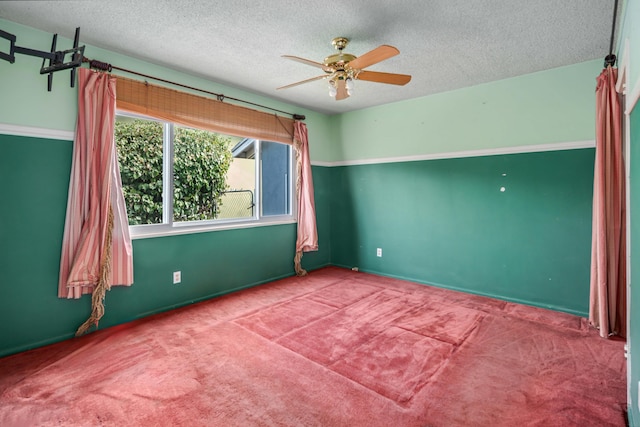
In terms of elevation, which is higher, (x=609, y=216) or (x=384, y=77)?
(x=384, y=77)

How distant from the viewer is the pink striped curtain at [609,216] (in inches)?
96.0

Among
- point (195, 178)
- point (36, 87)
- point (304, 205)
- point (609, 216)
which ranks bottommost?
point (609, 216)

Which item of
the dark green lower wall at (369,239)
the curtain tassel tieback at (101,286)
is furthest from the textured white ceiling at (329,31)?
the curtain tassel tieback at (101,286)

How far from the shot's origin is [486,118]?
3.51 meters

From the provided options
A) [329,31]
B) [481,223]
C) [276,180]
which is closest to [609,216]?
[481,223]

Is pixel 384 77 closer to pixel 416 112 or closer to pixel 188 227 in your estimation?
pixel 416 112

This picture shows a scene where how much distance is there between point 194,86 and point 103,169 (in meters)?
1.26

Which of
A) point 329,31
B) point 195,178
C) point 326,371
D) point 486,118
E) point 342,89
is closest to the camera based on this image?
point 326,371

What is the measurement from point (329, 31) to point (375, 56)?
19.0 inches

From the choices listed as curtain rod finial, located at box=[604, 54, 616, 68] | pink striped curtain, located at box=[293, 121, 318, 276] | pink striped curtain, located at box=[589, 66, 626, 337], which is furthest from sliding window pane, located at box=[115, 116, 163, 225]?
curtain rod finial, located at box=[604, 54, 616, 68]

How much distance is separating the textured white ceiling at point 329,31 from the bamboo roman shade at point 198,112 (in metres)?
0.27

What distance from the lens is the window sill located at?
2923mm

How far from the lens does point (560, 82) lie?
3059 millimetres

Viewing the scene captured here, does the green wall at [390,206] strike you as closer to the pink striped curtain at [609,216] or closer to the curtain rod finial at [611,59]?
the curtain rod finial at [611,59]
